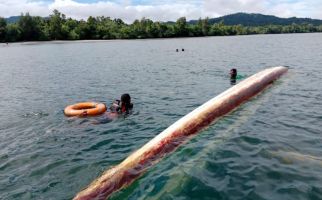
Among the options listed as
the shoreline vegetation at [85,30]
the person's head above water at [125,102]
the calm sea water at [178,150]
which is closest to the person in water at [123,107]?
the person's head above water at [125,102]

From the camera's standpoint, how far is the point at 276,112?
16.9 metres

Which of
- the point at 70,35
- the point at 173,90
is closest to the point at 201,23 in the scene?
the point at 70,35

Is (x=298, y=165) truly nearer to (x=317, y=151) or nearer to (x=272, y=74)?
(x=317, y=151)

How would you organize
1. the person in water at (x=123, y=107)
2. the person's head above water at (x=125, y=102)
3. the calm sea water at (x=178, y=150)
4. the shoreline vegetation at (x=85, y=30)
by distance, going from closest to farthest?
the calm sea water at (x=178, y=150) < the person's head above water at (x=125, y=102) < the person in water at (x=123, y=107) < the shoreline vegetation at (x=85, y=30)

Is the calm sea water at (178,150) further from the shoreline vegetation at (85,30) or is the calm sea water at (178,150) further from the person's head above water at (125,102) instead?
the shoreline vegetation at (85,30)

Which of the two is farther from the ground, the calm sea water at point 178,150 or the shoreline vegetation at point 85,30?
the shoreline vegetation at point 85,30

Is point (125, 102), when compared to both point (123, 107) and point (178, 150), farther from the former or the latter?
point (178, 150)

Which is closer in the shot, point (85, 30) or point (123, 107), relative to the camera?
point (123, 107)

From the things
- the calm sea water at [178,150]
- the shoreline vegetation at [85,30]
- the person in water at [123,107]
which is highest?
the shoreline vegetation at [85,30]

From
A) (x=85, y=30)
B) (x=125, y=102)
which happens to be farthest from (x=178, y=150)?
(x=85, y=30)

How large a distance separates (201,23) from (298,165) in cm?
18290

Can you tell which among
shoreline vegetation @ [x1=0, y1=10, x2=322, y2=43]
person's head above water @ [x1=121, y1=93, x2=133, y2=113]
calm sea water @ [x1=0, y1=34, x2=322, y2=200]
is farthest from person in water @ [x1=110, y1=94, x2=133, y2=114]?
shoreline vegetation @ [x1=0, y1=10, x2=322, y2=43]

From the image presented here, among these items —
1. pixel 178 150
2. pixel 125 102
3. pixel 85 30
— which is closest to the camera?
pixel 178 150

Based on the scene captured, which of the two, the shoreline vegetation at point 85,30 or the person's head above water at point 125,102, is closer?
the person's head above water at point 125,102
